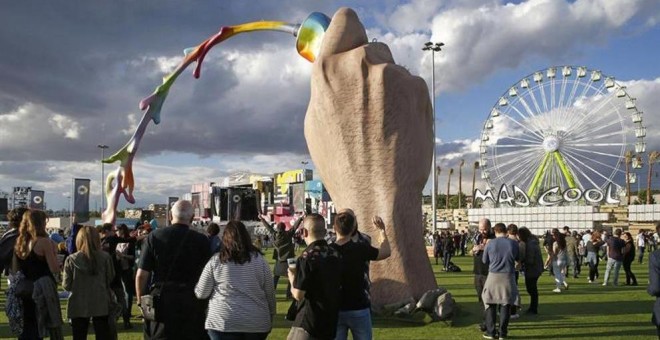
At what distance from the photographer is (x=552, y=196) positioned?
144 ft

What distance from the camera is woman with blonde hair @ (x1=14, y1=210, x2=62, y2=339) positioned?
547 centimetres

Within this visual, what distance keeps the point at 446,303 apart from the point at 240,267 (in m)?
5.21

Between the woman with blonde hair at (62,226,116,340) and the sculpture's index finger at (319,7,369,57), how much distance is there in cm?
505

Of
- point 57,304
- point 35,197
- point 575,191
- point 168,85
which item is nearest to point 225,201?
point 35,197

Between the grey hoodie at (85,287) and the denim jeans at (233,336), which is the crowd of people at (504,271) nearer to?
the denim jeans at (233,336)

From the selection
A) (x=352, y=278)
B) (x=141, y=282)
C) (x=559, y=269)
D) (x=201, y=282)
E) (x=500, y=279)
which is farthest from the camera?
(x=559, y=269)

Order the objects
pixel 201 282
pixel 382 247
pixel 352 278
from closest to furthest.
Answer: pixel 201 282 < pixel 352 278 < pixel 382 247

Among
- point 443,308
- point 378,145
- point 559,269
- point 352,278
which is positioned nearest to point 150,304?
point 352,278

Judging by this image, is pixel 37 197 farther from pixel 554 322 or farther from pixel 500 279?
pixel 500 279

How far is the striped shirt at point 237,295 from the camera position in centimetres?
404

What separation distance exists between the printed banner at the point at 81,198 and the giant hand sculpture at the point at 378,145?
16833 mm

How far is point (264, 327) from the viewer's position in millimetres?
4090

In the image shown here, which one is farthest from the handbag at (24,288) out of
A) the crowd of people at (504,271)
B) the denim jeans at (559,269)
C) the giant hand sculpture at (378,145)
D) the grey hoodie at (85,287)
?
the denim jeans at (559,269)

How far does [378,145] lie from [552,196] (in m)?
37.8
